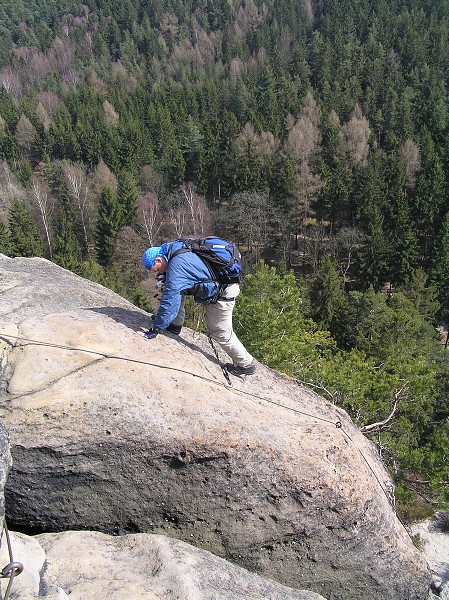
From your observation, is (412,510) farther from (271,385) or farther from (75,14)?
(75,14)

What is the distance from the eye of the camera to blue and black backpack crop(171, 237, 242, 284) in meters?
7.68

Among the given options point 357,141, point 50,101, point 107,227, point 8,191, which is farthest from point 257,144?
point 50,101

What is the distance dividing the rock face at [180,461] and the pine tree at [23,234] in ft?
143

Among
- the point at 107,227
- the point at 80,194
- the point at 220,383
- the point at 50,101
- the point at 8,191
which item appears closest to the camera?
the point at 220,383

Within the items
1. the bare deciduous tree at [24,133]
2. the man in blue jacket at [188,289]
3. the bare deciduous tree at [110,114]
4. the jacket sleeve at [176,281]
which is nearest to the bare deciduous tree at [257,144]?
the bare deciduous tree at [110,114]

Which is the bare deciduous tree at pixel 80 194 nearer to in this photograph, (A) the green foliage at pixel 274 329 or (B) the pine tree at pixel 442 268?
(B) the pine tree at pixel 442 268

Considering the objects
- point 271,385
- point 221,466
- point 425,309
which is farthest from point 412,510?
point 425,309

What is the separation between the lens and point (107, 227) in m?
53.6

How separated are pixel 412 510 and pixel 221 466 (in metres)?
13.6

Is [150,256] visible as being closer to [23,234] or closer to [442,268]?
[442,268]

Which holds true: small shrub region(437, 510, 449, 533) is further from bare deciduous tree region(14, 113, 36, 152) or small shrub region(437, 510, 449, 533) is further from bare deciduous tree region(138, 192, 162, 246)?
bare deciduous tree region(14, 113, 36, 152)

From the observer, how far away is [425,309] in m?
40.6

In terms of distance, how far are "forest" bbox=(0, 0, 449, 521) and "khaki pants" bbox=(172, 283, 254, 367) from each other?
3353 millimetres

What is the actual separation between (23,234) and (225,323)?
47.2 m
